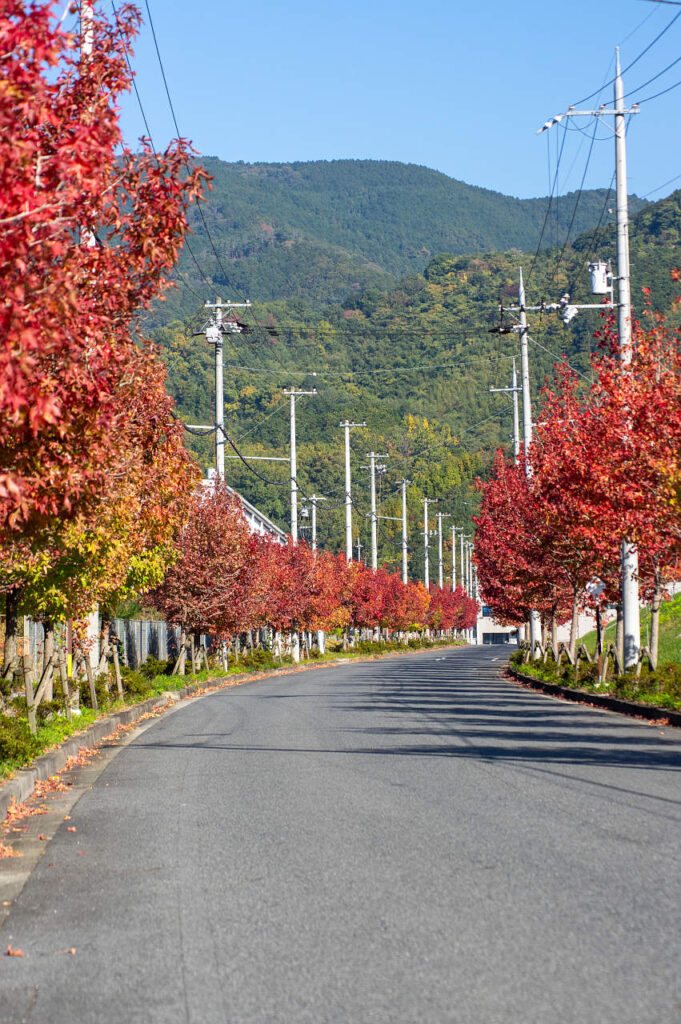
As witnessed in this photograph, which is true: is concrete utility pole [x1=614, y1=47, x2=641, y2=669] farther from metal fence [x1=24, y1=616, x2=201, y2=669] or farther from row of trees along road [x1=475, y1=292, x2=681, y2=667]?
metal fence [x1=24, y1=616, x2=201, y2=669]

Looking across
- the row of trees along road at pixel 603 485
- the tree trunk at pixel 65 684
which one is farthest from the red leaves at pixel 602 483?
the tree trunk at pixel 65 684

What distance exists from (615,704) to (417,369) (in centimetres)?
12640

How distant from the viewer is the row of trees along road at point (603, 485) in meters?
21.7

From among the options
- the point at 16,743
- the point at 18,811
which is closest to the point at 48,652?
the point at 16,743

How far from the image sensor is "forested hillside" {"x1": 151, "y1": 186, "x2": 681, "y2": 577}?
404 ft

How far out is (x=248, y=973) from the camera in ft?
21.7

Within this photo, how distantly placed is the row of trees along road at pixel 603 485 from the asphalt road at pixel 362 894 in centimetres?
626

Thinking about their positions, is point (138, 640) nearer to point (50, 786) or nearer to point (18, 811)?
point (50, 786)

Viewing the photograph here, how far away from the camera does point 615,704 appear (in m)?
26.2

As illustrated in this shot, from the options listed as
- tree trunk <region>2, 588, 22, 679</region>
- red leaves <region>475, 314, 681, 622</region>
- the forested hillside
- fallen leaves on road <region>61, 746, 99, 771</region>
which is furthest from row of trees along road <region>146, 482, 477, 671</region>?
the forested hillside

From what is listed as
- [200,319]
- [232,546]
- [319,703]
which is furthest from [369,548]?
[319,703]

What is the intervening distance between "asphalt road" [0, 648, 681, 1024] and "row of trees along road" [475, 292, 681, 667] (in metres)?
6.26

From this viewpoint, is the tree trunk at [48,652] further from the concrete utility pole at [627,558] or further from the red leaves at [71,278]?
the concrete utility pole at [627,558]

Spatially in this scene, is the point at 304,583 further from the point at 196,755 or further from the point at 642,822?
the point at 642,822
